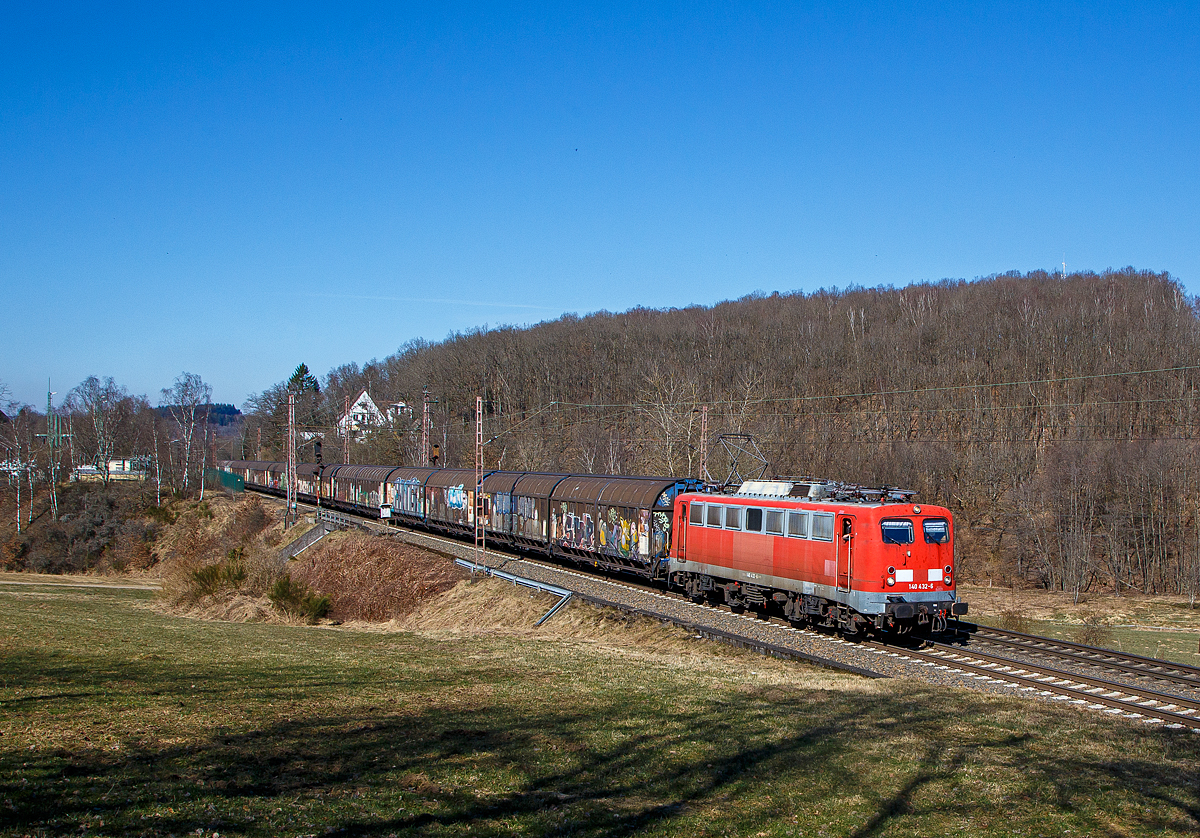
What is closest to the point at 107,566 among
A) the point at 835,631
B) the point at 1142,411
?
the point at 835,631

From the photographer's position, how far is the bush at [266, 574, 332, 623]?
27.7 meters

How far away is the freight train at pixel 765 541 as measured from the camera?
18.9 m

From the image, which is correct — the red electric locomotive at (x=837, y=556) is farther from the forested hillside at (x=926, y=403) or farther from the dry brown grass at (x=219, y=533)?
the dry brown grass at (x=219, y=533)

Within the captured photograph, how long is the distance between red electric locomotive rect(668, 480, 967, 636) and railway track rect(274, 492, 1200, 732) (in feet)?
2.35

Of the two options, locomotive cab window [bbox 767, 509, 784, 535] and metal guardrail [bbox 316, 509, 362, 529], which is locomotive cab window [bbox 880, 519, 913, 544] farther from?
metal guardrail [bbox 316, 509, 362, 529]

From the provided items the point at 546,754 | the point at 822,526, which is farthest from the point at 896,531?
the point at 546,754

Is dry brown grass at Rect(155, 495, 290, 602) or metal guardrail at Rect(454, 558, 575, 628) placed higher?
metal guardrail at Rect(454, 558, 575, 628)

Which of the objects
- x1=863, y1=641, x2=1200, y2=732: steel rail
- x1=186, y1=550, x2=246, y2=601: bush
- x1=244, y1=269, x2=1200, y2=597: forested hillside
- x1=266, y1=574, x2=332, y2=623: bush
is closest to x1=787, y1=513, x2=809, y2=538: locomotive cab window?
x1=863, y1=641, x2=1200, y2=732: steel rail

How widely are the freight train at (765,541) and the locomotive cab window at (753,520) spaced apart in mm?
29

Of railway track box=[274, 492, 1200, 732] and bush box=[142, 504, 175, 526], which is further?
bush box=[142, 504, 175, 526]

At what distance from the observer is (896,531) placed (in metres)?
18.9

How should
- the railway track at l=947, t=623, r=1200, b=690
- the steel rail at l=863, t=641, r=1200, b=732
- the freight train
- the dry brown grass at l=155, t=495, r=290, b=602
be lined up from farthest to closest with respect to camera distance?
1. the dry brown grass at l=155, t=495, r=290, b=602
2. the freight train
3. the railway track at l=947, t=623, r=1200, b=690
4. the steel rail at l=863, t=641, r=1200, b=732

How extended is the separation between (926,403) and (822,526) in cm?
5202

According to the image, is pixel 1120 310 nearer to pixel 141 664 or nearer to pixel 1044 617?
pixel 1044 617
